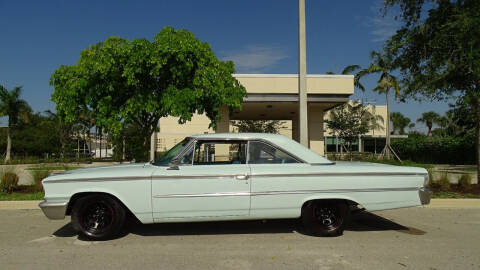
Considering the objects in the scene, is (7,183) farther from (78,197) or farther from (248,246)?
(248,246)

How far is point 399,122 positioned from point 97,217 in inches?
2954

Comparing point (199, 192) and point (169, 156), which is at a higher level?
point (169, 156)

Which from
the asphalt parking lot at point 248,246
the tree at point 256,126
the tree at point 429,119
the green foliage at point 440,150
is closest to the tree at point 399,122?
the tree at point 429,119

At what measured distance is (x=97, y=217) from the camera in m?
4.98

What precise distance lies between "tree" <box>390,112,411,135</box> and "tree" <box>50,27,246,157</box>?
220 ft

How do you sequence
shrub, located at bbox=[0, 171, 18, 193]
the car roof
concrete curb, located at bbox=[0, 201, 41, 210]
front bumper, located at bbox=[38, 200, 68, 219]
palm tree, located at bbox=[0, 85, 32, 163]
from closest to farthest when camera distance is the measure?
front bumper, located at bbox=[38, 200, 68, 219] < the car roof < concrete curb, located at bbox=[0, 201, 41, 210] < shrub, located at bbox=[0, 171, 18, 193] < palm tree, located at bbox=[0, 85, 32, 163]

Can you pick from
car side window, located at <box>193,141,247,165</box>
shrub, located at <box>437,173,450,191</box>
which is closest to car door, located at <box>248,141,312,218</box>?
car side window, located at <box>193,141,247,165</box>

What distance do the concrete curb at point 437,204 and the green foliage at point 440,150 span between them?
21321 millimetres

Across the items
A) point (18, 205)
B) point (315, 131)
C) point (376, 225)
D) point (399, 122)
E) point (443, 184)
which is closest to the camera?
point (376, 225)

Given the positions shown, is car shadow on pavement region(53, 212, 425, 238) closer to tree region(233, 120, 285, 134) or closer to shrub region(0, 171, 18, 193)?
shrub region(0, 171, 18, 193)

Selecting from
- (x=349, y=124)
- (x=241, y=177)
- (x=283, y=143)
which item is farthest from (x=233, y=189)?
(x=349, y=124)

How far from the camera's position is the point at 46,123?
36.1 metres

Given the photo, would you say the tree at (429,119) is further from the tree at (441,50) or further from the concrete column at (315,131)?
the tree at (441,50)

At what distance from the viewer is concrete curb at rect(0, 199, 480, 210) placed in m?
7.56
